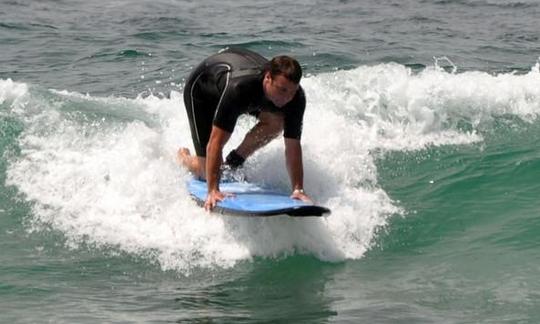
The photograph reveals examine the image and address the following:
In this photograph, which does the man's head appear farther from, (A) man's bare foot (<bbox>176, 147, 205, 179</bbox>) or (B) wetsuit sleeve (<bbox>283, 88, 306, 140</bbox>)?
(A) man's bare foot (<bbox>176, 147, 205, 179</bbox>)

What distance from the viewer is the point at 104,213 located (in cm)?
774

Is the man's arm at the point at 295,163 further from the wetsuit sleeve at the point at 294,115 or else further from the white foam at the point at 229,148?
the white foam at the point at 229,148

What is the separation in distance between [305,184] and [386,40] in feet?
32.2

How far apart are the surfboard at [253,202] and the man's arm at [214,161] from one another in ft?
0.21

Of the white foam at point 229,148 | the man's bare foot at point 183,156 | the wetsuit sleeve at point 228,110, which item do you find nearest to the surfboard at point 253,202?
the white foam at point 229,148

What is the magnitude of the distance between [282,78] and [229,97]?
0.56 metres

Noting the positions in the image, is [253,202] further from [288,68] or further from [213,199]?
[288,68]

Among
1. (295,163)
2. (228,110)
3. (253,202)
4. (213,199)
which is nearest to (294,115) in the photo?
(295,163)

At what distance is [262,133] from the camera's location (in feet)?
24.1

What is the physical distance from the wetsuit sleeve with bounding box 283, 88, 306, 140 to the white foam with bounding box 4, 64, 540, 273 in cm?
65

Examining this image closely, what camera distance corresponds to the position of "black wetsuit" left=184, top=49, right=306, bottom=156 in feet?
21.7

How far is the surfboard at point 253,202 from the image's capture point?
20.6 feet

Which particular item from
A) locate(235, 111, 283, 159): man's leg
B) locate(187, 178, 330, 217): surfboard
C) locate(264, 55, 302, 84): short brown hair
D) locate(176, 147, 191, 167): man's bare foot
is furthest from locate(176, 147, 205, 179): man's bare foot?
locate(264, 55, 302, 84): short brown hair

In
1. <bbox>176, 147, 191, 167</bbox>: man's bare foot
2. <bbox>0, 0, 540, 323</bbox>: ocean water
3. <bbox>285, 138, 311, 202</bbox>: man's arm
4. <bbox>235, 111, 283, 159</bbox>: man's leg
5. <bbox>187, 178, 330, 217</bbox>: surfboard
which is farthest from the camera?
<bbox>176, 147, 191, 167</bbox>: man's bare foot
